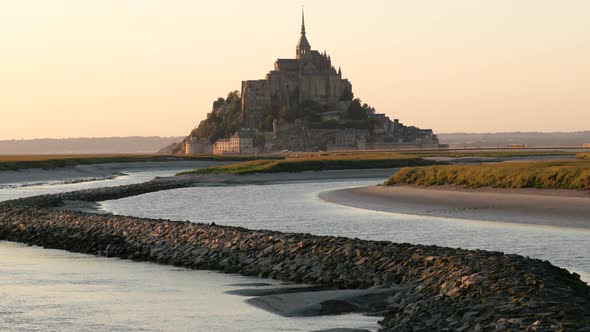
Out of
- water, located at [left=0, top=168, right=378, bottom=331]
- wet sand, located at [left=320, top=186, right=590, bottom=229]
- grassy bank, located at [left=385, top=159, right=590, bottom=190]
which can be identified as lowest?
water, located at [left=0, top=168, right=378, bottom=331]

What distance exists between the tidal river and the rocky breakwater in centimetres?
103

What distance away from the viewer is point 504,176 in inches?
2117

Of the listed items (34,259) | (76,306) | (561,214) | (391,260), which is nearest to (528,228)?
(561,214)

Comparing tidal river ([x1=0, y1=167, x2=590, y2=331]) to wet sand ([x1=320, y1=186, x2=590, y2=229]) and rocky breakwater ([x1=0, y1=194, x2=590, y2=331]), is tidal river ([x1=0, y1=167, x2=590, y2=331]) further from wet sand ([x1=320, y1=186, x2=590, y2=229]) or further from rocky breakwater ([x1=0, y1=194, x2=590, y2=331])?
wet sand ([x1=320, y1=186, x2=590, y2=229])

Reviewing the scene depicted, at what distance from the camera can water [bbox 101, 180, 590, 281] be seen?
28134mm

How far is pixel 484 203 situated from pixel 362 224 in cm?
986

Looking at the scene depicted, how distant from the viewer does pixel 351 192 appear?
208 ft

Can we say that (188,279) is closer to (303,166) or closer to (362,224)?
(362,224)

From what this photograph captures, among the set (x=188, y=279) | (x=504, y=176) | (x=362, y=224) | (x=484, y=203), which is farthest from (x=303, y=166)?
(x=188, y=279)

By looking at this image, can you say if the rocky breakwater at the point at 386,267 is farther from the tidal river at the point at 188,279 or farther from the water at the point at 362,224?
the water at the point at 362,224

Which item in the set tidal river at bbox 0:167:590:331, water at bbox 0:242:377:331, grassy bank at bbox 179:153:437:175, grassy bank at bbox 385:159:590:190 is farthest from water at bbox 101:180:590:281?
grassy bank at bbox 179:153:437:175

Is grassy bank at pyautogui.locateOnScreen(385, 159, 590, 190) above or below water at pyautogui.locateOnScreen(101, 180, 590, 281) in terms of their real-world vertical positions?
above

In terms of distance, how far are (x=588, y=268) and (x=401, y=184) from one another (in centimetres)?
4054

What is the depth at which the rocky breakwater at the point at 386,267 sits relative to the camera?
1561cm
